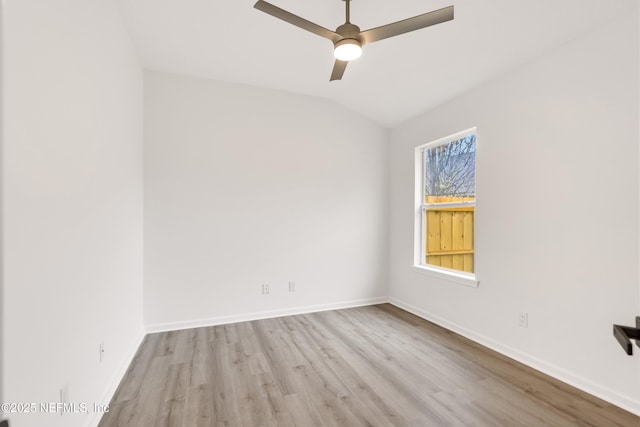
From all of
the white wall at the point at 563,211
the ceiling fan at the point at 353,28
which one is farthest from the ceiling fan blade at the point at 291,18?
the white wall at the point at 563,211

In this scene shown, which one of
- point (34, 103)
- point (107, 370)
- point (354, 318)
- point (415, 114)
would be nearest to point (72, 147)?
point (34, 103)

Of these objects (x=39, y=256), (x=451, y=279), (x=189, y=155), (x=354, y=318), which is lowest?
(x=354, y=318)

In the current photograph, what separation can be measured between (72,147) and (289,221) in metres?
2.46

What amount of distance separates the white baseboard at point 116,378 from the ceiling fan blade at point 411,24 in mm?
2815

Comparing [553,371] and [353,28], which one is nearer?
[353,28]

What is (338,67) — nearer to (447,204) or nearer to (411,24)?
(411,24)

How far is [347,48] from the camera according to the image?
1.93 meters

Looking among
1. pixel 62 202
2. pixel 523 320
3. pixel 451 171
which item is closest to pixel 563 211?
pixel 523 320

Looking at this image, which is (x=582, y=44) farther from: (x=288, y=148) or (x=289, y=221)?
(x=289, y=221)

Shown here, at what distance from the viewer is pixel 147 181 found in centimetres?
316

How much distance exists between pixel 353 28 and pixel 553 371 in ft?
9.37

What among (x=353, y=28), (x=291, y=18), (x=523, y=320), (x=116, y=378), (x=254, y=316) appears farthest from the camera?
(x=254, y=316)

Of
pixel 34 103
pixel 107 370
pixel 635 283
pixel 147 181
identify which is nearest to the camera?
pixel 34 103

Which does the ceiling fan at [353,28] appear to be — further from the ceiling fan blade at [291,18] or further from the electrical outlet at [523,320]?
the electrical outlet at [523,320]
